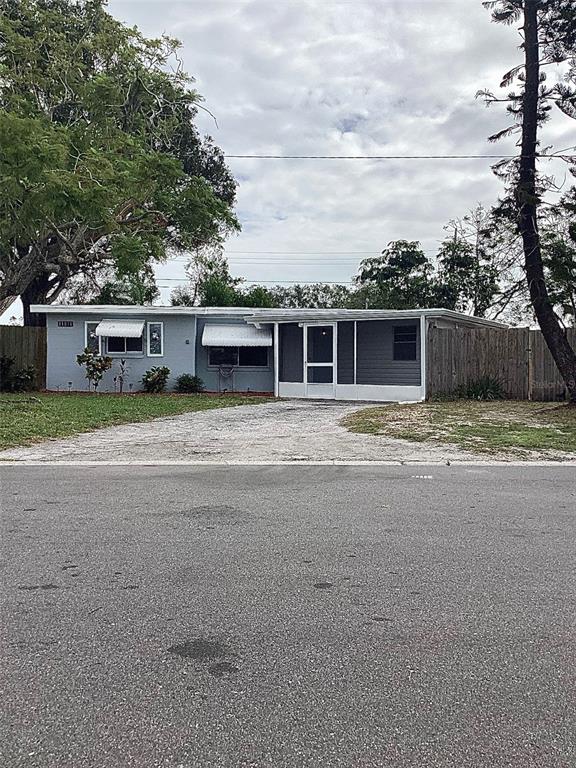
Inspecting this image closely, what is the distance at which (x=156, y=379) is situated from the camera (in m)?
20.7

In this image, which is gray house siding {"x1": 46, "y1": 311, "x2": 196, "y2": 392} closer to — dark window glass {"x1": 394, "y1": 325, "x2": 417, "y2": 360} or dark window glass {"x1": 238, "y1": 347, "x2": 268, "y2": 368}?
dark window glass {"x1": 238, "y1": 347, "x2": 268, "y2": 368}

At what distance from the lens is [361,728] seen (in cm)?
240

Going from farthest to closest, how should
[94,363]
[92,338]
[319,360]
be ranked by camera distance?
[92,338]
[94,363]
[319,360]

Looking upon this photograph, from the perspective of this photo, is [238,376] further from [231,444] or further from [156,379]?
[231,444]

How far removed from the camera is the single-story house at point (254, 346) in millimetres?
18375

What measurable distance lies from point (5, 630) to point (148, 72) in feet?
62.6

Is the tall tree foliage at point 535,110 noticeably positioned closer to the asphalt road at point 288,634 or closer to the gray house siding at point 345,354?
the gray house siding at point 345,354

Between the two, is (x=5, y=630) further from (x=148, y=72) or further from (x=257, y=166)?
(x=257, y=166)

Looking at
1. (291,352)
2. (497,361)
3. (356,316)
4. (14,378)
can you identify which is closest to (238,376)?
(291,352)

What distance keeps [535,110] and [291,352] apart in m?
9.99

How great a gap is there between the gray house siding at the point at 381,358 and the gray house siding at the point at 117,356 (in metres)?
5.96

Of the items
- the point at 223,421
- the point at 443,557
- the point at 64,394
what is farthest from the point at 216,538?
the point at 64,394

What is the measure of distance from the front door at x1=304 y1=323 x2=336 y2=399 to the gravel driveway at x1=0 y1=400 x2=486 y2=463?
569 cm

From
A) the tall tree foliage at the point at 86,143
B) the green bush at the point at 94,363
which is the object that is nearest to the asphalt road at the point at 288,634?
the tall tree foliage at the point at 86,143
